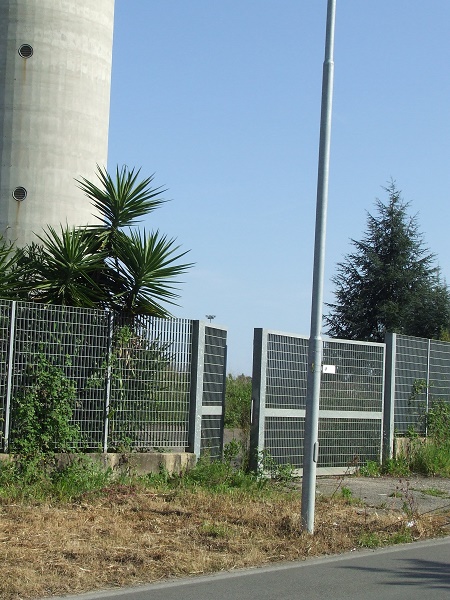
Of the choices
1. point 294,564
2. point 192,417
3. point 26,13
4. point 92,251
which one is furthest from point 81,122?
point 294,564

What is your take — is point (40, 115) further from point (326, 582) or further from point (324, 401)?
point (326, 582)

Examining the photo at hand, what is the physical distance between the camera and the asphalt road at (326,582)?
775 centimetres

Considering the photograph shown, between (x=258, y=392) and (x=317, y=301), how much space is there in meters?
4.35

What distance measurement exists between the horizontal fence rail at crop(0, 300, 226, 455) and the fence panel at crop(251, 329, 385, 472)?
769 mm

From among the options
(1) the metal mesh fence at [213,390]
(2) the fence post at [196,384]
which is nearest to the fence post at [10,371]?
(2) the fence post at [196,384]

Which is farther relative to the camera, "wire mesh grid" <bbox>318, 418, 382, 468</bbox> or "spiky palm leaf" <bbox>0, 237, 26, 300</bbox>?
"wire mesh grid" <bbox>318, 418, 382, 468</bbox>

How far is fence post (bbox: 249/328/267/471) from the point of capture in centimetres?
1429

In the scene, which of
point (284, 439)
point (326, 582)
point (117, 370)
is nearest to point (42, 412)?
point (117, 370)

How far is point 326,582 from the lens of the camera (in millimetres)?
8312

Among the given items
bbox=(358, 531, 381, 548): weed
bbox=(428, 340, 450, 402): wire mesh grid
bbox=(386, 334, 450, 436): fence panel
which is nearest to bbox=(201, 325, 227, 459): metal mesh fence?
bbox=(386, 334, 450, 436): fence panel

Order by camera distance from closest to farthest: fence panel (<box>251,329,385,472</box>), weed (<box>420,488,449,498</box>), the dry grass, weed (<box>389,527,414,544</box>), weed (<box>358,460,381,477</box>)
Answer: the dry grass < weed (<box>389,527,414,544</box>) < weed (<box>420,488,449,498</box>) < fence panel (<box>251,329,385,472</box>) < weed (<box>358,460,381,477</box>)

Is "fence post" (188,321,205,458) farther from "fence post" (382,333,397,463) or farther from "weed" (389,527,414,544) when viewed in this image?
"fence post" (382,333,397,463)

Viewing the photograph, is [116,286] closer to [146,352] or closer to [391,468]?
[146,352]

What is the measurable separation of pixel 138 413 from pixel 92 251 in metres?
2.55
